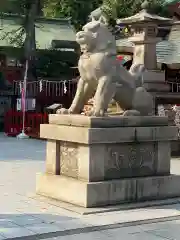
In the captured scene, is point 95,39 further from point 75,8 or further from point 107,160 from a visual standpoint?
point 75,8

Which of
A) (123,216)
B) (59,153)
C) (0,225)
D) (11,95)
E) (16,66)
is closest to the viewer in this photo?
(0,225)

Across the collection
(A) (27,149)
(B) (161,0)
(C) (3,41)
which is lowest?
(A) (27,149)

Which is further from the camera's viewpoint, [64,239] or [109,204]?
[109,204]

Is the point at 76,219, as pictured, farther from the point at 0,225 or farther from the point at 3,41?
the point at 3,41

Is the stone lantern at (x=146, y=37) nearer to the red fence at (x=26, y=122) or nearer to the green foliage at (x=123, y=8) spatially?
the red fence at (x=26, y=122)

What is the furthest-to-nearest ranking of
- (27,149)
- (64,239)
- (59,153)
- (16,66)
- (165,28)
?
1. (16,66)
2. (165,28)
3. (27,149)
4. (59,153)
5. (64,239)

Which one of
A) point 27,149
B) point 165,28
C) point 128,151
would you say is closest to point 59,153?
point 128,151

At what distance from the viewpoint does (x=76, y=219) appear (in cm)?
602

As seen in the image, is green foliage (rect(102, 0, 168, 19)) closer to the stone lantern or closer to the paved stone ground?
the stone lantern

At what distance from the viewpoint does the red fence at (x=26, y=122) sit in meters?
18.2

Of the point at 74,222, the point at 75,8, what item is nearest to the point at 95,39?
the point at 74,222

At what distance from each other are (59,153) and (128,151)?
3.31 ft

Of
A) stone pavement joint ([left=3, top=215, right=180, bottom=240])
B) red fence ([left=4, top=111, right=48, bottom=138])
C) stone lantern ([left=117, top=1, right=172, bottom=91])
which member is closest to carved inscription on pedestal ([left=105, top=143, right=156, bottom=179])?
stone pavement joint ([left=3, top=215, right=180, bottom=240])

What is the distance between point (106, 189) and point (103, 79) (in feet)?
4.88
